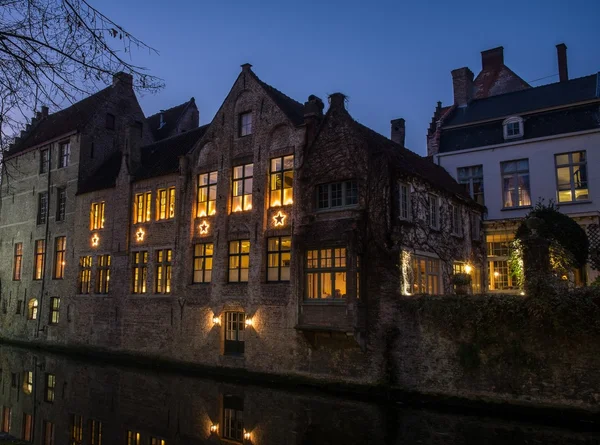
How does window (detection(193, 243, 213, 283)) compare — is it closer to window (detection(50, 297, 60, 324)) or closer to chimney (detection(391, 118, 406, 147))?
window (detection(50, 297, 60, 324))

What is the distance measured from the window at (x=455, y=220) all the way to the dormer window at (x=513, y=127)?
5.09 m

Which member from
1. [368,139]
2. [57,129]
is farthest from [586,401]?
[57,129]

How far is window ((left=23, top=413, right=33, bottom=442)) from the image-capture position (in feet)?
40.5

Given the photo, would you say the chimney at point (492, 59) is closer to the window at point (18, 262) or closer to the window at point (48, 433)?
the window at point (48, 433)

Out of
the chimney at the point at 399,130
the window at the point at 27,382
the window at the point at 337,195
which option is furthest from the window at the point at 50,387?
the chimney at the point at 399,130

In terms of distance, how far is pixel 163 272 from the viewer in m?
23.0

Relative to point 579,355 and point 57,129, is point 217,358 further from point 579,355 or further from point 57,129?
point 57,129


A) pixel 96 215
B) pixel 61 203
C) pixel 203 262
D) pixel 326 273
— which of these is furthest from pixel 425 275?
pixel 61 203

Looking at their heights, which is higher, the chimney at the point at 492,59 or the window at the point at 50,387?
the chimney at the point at 492,59

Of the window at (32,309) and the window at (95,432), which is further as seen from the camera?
the window at (32,309)

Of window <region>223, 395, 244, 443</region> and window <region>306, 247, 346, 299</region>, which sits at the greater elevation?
window <region>306, 247, 346, 299</region>

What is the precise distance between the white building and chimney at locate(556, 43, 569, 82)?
0.07 metres

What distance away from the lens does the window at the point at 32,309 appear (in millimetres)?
29748

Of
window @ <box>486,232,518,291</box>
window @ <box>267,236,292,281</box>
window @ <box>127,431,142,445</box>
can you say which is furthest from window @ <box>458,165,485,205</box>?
window @ <box>127,431,142,445</box>
